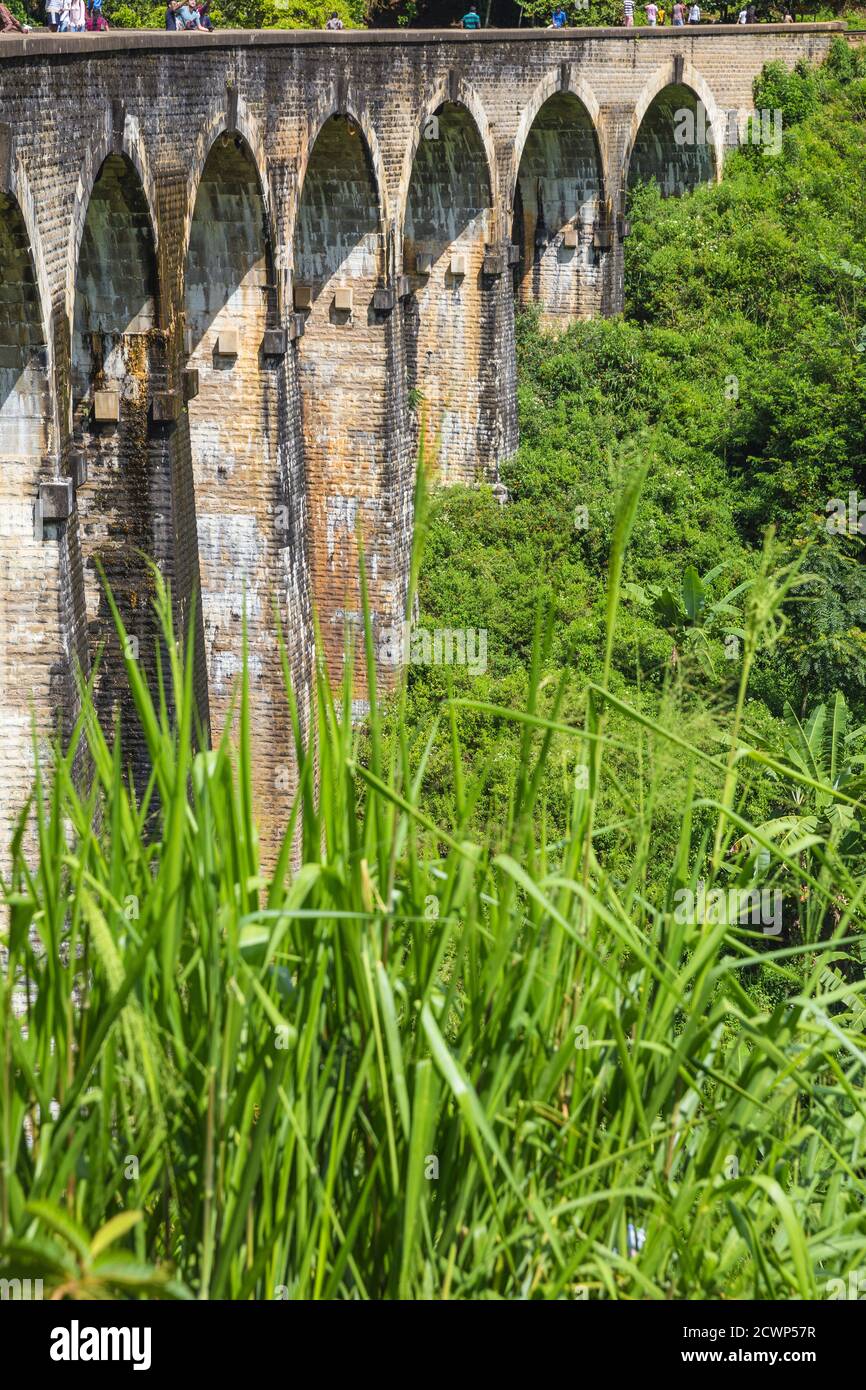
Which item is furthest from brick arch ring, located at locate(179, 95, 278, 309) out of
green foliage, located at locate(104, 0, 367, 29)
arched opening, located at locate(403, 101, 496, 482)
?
green foliage, located at locate(104, 0, 367, 29)

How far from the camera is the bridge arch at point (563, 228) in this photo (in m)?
24.9

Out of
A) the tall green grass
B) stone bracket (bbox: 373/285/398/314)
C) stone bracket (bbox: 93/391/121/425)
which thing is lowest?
the tall green grass

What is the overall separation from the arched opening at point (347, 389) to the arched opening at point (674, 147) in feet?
43.7

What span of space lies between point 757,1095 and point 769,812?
11.3 metres

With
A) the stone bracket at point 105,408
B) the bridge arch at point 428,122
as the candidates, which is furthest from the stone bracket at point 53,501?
the bridge arch at point 428,122

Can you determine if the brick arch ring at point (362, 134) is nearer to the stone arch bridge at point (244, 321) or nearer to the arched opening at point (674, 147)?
the stone arch bridge at point (244, 321)

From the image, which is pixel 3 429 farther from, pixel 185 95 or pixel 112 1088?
pixel 112 1088

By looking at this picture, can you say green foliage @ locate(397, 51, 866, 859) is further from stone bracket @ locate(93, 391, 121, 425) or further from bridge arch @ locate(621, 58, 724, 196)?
stone bracket @ locate(93, 391, 121, 425)

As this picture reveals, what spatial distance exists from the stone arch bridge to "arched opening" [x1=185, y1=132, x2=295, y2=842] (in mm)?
23

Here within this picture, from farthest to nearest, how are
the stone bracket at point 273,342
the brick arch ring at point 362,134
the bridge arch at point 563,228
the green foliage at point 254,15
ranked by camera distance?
the green foliage at point 254,15 → the bridge arch at point 563,228 → the brick arch ring at point 362,134 → the stone bracket at point 273,342

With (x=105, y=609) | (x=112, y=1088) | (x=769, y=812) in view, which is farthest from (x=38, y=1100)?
(x=769, y=812)

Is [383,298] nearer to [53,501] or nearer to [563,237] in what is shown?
[53,501]

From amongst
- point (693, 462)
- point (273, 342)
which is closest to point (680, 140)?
point (693, 462)

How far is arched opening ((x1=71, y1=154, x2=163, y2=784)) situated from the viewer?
39.3ft
